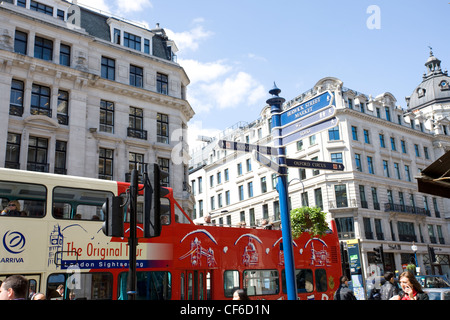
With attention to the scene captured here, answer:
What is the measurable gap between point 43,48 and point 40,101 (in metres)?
3.80

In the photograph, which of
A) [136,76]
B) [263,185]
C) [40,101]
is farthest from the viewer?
[263,185]

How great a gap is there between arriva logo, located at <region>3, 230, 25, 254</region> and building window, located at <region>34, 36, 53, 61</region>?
2053cm

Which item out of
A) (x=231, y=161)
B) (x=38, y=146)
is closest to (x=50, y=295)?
(x=38, y=146)

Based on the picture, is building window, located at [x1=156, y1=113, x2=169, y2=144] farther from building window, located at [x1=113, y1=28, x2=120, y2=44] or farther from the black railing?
the black railing

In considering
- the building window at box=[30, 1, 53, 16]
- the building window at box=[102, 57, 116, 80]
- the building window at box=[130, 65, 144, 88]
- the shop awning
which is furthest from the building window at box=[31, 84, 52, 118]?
the shop awning

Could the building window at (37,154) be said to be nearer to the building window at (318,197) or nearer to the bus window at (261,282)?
the bus window at (261,282)

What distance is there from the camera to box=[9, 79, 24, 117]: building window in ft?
83.4

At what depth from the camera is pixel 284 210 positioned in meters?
10.2

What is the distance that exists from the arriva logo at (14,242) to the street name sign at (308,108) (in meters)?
7.16

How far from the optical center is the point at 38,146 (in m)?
25.8

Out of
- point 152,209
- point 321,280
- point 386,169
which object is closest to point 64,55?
point 321,280

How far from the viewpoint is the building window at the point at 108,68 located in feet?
100

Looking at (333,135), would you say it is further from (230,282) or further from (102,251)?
(102,251)
